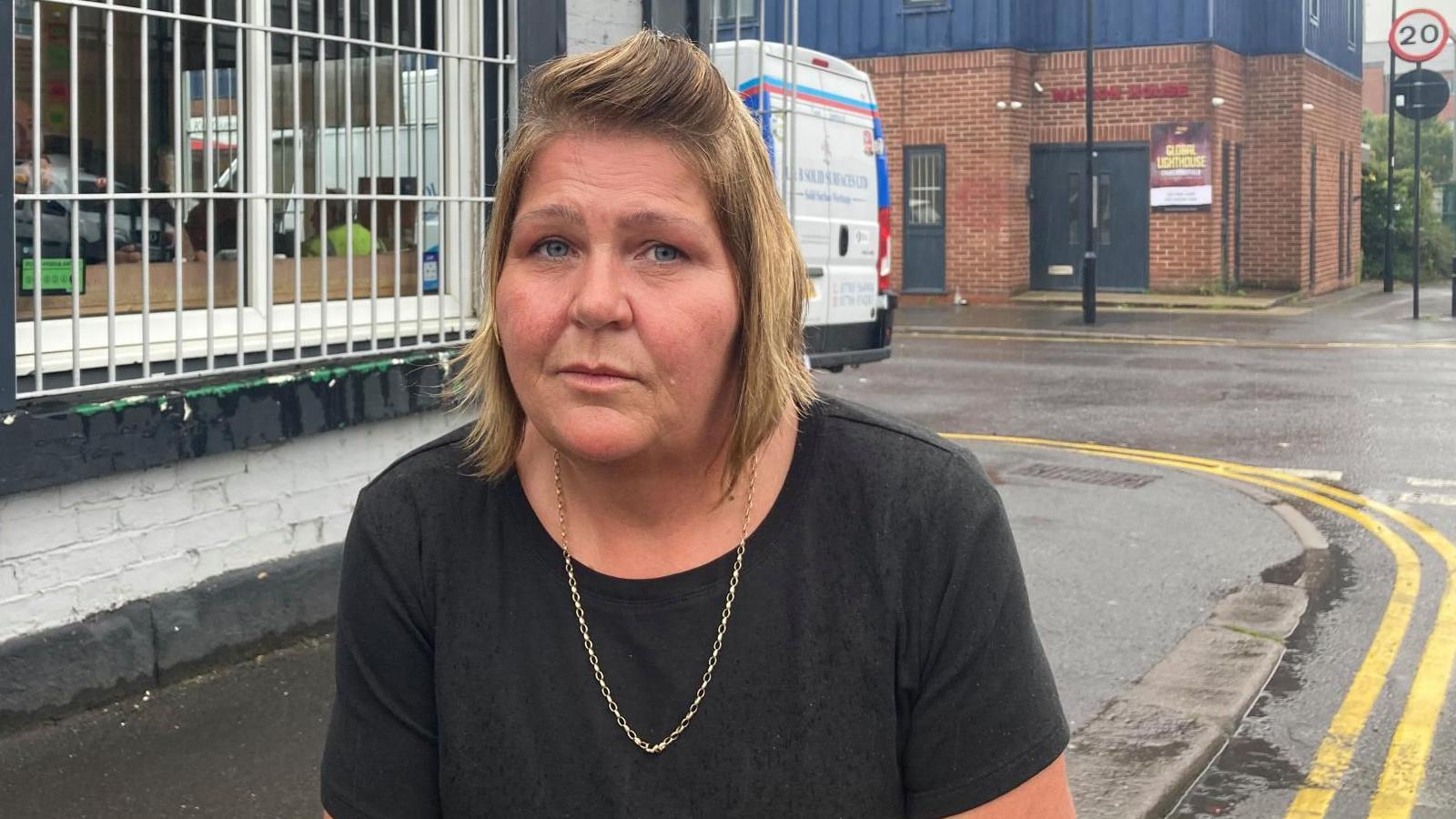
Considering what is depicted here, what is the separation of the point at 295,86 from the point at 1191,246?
71.7 ft

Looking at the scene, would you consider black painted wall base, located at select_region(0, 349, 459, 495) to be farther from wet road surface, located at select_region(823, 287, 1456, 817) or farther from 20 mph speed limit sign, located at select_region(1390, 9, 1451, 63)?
20 mph speed limit sign, located at select_region(1390, 9, 1451, 63)

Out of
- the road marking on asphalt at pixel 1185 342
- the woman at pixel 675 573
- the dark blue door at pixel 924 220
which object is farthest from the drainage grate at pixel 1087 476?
the dark blue door at pixel 924 220

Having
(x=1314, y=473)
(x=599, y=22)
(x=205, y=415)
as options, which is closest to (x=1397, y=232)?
(x=1314, y=473)

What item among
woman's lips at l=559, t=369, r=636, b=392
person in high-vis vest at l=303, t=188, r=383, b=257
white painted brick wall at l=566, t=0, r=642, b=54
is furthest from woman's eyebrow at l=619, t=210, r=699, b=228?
white painted brick wall at l=566, t=0, r=642, b=54

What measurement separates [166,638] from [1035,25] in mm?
22872

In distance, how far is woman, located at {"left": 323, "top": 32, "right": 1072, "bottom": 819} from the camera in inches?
70.3

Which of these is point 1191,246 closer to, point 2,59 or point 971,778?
point 2,59

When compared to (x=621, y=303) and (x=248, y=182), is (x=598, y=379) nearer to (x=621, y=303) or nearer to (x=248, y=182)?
(x=621, y=303)

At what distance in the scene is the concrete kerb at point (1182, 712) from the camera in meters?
4.50

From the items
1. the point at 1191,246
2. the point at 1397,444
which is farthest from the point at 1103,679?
the point at 1191,246

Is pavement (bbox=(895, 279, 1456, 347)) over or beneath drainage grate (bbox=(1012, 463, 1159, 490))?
over

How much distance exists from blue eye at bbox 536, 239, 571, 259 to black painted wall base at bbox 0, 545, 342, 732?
10.7 ft

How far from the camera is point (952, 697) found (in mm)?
1782

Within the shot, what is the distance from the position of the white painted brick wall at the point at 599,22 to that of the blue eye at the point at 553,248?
5106mm
